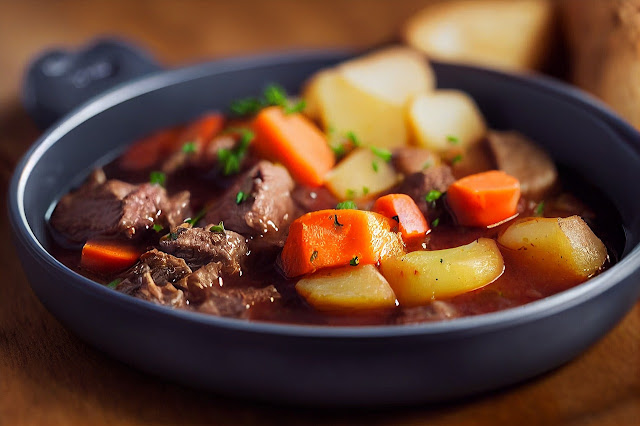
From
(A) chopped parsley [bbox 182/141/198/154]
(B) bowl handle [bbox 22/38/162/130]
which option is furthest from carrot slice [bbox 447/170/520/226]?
(B) bowl handle [bbox 22/38/162/130]

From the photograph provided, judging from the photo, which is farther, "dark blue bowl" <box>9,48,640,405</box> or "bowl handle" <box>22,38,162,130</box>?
"bowl handle" <box>22,38,162,130</box>

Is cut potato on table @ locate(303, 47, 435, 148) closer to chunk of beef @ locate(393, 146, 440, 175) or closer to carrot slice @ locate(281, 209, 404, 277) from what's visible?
chunk of beef @ locate(393, 146, 440, 175)

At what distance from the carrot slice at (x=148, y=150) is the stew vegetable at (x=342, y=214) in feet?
0.04

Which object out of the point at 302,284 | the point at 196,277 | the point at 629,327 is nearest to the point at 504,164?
the point at 629,327

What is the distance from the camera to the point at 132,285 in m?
2.51

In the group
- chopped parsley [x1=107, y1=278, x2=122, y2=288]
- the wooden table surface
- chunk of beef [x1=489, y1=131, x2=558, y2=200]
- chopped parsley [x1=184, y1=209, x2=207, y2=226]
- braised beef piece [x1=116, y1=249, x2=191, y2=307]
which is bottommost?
the wooden table surface

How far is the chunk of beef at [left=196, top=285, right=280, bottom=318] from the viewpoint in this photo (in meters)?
2.37

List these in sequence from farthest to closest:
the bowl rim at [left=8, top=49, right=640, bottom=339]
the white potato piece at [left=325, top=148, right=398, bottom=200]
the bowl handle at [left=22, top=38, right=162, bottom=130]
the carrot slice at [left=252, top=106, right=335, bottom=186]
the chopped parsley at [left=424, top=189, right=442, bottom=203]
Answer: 1. the bowl handle at [left=22, top=38, right=162, bottom=130]
2. the carrot slice at [left=252, top=106, right=335, bottom=186]
3. the white potato piece at [left=325, top=148, right=398, bottom=200]
4. the chopped parsley at [left=424, top=189, right=442, bottom=203]
5. the bowl rim at [left=8, top=49, right=640, bottom=339]

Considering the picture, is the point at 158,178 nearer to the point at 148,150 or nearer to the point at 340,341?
the point at 148,150

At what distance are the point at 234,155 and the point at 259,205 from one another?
59 centimetres

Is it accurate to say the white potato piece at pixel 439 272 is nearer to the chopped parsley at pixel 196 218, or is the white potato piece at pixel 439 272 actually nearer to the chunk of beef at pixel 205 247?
the chunk of beef at pixel 205 247

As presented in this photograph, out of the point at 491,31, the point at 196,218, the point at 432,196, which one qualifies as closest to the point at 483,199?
the point at 432,196

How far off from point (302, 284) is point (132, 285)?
572 mm

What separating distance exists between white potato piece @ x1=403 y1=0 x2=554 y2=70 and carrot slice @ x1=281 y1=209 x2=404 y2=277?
181cm
